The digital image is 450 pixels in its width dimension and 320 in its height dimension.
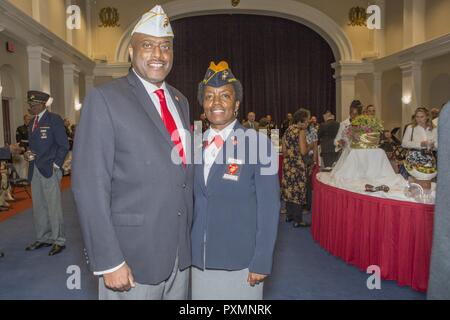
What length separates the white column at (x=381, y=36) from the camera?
47.6 feet

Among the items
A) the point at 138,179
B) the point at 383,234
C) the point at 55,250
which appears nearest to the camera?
the point at 138,179

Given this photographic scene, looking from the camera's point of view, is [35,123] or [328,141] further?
[328,141]

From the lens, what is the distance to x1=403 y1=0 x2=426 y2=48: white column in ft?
40.7

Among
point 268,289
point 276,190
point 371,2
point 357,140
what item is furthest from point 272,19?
point 276,190

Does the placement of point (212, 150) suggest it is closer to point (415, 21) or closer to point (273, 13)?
point (415, 21)

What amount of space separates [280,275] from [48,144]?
256cm

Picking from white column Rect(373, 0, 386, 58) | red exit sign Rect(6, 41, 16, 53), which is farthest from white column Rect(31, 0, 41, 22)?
white column Rect(373, 0, 386, 58)

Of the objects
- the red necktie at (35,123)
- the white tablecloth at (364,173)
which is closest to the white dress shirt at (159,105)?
the white tablecloth at (364,173)

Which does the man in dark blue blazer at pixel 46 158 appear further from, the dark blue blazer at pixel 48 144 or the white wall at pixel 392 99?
the white wall at pixel 392 99

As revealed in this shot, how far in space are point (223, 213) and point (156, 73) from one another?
63 cm

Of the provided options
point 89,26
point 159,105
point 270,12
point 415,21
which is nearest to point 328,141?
point 159,105

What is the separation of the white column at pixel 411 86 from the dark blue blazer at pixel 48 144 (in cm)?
1085

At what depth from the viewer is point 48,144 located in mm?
4285
